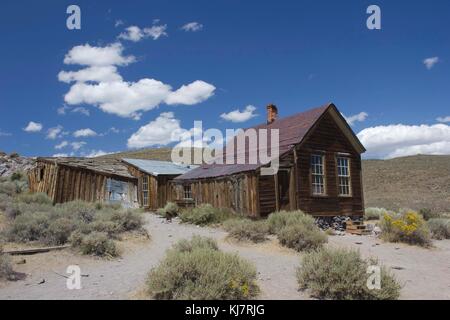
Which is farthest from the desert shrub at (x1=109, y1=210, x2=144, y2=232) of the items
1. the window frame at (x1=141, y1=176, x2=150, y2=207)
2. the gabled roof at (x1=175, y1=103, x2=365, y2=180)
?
the window frame at (x1=141, y1=176, x2=150, y2=207)

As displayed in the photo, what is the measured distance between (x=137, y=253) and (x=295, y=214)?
5.41 m

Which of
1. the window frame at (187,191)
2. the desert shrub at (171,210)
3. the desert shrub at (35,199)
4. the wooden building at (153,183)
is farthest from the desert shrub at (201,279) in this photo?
the wooden building at (153,183)

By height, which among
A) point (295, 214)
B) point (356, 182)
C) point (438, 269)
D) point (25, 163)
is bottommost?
point (438, 269)

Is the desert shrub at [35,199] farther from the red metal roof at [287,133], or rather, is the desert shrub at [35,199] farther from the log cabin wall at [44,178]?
the red metal roof at [287,133]

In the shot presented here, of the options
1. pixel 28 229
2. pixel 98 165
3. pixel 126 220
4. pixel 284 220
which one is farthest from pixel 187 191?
pixel 28 229

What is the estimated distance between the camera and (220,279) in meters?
5.88

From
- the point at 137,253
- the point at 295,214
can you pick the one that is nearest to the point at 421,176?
the point at 295,214

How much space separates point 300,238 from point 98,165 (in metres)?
17.1

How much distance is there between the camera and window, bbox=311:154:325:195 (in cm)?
1602

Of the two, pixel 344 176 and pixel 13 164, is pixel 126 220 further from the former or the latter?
pixel 13 164

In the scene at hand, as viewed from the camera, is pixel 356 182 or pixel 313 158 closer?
pixel 313 158

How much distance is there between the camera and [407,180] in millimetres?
52125

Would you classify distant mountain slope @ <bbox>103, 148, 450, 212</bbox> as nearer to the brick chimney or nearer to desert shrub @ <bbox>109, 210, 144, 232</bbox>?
the brick chimney
